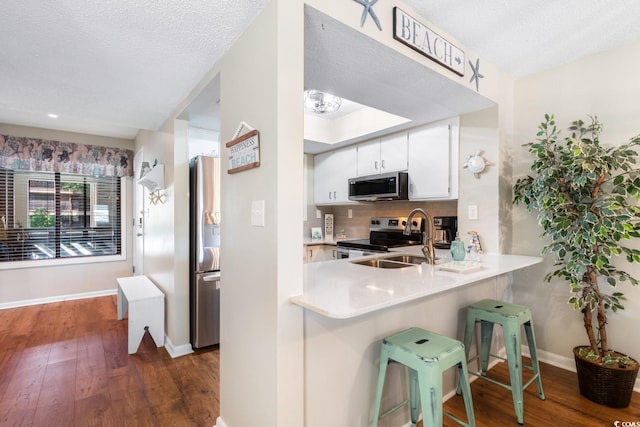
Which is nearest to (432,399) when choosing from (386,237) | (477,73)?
(477,73)

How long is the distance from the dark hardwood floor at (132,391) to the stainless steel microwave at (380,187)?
179cm

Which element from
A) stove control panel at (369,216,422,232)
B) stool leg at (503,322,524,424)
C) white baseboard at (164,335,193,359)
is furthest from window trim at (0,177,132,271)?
stool leg at (503,322,524,424)

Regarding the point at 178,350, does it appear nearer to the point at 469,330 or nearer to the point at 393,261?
the point at 393,261

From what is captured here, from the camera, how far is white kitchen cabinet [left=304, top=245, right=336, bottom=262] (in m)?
4.23

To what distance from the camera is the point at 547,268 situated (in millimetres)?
2473

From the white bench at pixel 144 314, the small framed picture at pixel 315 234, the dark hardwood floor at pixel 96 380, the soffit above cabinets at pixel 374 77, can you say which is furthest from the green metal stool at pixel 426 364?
the small framed picture at pixel 315 234

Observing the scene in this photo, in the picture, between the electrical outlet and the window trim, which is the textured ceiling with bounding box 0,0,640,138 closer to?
the electrical outlet

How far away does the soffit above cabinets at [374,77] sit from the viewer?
1.54m

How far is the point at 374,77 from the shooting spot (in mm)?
1971

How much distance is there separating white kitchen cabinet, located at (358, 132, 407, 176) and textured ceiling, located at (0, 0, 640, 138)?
3.70 feet

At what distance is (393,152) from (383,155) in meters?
0.14

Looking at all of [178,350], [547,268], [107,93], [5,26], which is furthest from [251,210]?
[547,268]

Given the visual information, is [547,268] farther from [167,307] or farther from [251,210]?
[167,307]

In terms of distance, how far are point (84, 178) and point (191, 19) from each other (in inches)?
175
